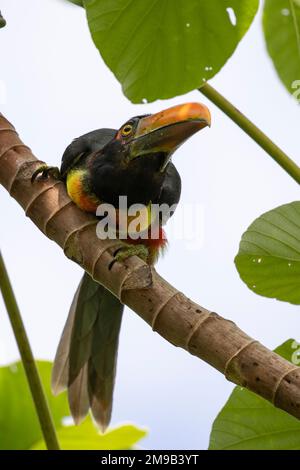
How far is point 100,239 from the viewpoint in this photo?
246 centimetres

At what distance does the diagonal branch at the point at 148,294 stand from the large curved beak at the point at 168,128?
0.42 m

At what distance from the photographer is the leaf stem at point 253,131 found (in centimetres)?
243

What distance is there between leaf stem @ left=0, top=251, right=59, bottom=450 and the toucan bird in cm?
40

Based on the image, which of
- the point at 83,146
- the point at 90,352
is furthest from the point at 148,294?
the point at 90,352

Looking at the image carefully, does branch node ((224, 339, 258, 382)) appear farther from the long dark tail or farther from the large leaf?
the long dark tail

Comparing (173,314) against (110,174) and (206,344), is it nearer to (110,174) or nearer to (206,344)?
(206,344)

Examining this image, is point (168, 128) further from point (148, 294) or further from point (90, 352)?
point (90, 352)

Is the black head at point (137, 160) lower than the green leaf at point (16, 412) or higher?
higher

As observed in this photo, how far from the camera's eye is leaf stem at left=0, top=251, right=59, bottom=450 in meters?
2.53

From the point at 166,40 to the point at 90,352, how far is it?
5.54 ft

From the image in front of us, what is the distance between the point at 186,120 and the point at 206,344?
2.69 feet

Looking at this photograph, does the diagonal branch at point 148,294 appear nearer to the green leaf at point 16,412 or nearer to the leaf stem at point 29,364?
the leaf stem at point 29,364

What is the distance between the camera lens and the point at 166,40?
2549 millimetres

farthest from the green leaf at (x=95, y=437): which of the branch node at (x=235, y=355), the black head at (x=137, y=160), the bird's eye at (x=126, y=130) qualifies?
the branch node at (x=235, y=355)
